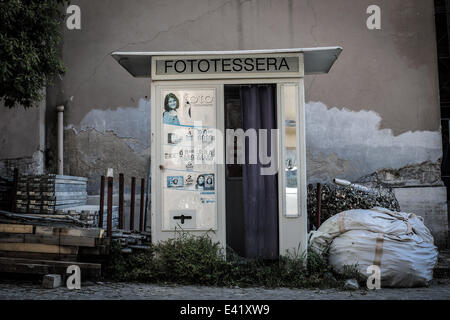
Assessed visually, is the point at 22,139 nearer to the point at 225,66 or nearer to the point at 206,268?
the point at 225,66

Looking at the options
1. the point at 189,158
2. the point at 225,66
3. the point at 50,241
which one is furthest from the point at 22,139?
the point at 225,66

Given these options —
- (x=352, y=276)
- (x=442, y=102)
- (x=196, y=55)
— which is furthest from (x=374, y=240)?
(x=442, y=102)

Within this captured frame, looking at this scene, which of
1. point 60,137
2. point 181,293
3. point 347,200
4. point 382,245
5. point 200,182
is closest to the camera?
point 181,293

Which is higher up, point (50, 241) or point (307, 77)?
point (307, 77)

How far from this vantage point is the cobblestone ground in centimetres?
475

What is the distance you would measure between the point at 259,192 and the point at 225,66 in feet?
5.93

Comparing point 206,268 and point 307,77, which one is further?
point 307,77

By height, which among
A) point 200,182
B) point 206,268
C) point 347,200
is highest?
point 200,182

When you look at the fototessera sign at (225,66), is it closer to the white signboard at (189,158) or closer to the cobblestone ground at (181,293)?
the white signboard at (189,158)

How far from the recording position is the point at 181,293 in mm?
4934

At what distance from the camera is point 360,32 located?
970cm

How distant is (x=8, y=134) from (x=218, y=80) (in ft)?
20.3

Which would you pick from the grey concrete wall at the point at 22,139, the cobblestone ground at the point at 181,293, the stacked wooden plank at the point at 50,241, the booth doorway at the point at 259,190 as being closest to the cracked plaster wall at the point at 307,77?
the grey concrete wall at the point at 22,139
